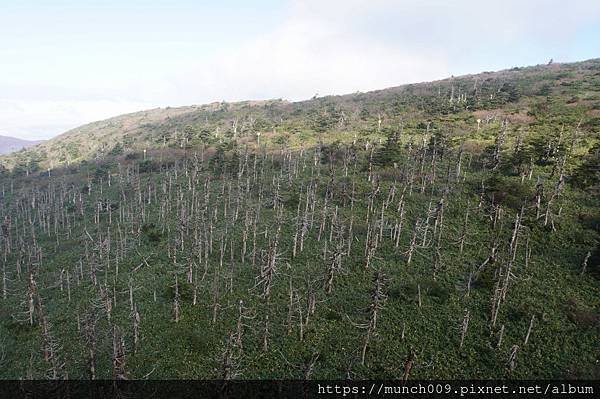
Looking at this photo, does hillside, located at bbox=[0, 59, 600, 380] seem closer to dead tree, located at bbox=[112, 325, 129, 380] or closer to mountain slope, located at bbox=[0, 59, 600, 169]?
dead tree, located at bbox=[112, 325, 129, 380]

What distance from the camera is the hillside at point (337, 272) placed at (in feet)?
133

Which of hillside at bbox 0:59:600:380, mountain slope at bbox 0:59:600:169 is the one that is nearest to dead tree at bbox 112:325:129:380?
hillside at bbox 0:59:600:380

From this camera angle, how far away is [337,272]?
5394 cm

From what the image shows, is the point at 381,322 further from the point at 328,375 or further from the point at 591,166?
the point at 591,166

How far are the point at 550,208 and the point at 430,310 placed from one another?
3113 cm

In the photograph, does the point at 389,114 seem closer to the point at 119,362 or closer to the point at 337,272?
the point at 337,272

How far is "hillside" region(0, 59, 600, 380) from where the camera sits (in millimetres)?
40562

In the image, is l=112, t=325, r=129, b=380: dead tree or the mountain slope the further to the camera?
the mountain slope

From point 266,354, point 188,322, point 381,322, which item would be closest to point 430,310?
point 381,322

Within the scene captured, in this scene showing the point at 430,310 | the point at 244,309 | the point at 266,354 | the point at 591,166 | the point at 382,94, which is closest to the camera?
the point at 266,354

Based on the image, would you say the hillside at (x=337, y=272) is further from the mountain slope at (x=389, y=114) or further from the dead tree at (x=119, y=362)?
the mountain slope at (x=389, y=114)

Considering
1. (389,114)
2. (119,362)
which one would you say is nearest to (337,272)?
(119,362)

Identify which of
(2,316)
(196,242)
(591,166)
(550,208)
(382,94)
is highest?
(382,94)

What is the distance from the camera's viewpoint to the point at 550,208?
60.9m
